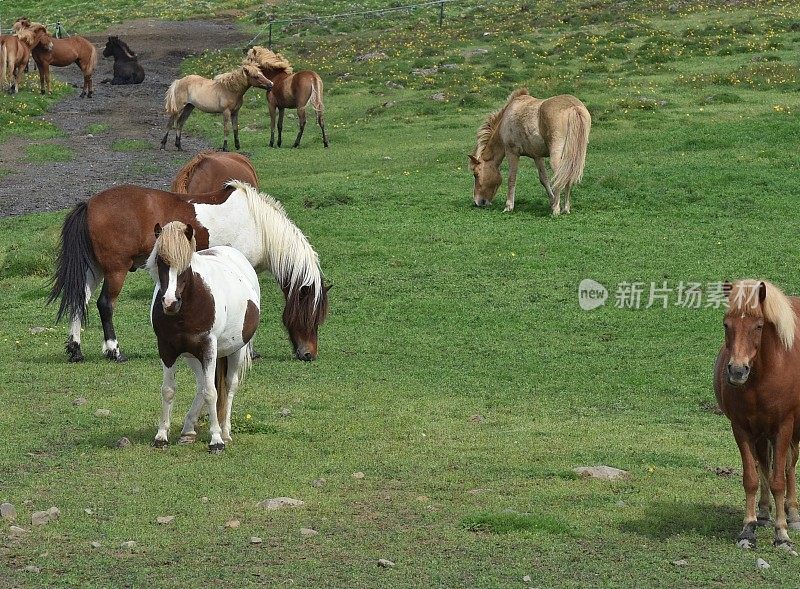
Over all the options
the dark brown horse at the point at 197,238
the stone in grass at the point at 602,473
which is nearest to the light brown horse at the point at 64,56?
the dark brown horse at the point at 197,238

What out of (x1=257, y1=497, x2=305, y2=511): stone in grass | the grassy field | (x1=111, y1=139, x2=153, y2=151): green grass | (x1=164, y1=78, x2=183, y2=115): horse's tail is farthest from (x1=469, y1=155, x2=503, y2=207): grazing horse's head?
(x1=257, y1=497, x2=305, y2=511): stone in grass

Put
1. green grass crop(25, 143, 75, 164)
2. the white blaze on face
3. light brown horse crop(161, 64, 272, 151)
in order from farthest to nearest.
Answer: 1. light brown horse crop(161, 64, 272, 151)
2. green grass crop(25, 143, 75, 164)
3. the white blaze on face

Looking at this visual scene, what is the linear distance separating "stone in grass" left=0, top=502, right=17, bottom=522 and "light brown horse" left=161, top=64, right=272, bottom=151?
20362 millimetres

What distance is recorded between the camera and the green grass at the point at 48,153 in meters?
26.4

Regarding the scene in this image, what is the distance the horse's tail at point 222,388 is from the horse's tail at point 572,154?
1065 cm

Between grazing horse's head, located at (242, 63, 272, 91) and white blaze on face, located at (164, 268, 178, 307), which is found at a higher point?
grazing horse's head, located at (242, 63, 272, 91)

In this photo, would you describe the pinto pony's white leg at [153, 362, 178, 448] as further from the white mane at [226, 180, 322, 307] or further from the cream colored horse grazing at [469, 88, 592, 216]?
the cream colored horse grazing at [469, 88, 592, 216]

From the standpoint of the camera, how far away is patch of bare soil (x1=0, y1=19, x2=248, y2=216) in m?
23.1

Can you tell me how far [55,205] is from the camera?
21.8 m

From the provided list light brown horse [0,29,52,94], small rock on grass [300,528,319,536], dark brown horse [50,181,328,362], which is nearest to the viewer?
small rock on grass [300,528,319,536]

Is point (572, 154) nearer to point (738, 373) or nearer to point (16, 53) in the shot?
point (738, 373)

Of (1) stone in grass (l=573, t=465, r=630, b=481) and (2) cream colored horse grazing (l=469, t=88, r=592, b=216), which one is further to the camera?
(2) cream colored horse grazing (l=469, t=88, r=592, b=216)

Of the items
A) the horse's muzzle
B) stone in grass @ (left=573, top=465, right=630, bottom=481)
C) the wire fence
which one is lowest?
stone in grass @ (left=573, top=465, right=630, bottom=481)

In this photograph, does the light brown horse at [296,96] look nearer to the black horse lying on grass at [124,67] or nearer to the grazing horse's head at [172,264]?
the black horse lying on grass at [124,67]
